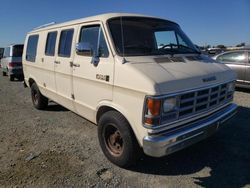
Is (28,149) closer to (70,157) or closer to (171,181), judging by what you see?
(70,157)

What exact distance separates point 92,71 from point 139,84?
120 cm

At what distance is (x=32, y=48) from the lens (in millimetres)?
6887

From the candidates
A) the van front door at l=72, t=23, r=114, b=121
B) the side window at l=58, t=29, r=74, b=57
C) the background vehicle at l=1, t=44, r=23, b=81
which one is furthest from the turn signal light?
the background vehicle at l=1, t=44, r=23, b=81

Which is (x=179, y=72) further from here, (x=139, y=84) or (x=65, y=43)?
(x=65, y=43)

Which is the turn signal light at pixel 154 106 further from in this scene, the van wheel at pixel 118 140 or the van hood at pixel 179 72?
the van wheel at pixel 118 140

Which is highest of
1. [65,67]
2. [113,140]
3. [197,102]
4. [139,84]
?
[65,67]

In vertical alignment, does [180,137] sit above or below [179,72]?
below

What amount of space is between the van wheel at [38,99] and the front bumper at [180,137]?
4.60m

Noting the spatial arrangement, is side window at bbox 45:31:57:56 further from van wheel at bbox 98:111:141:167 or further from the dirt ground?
van wheel at bbox 98:111:141:167

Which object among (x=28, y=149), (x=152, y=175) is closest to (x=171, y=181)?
(x=152, y=175)

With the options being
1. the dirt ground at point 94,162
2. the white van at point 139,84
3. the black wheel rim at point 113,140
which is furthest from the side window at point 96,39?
the dirt ground at point 94,162

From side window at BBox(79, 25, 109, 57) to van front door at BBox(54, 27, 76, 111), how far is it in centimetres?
42

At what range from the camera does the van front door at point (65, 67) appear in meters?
4.77

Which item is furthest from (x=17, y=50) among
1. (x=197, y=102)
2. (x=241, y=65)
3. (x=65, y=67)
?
(x=197, y=102)
